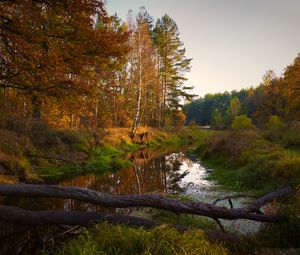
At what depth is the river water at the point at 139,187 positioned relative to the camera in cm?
700

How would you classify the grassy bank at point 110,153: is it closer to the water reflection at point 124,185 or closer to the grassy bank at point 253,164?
the water reflection at point 124,185

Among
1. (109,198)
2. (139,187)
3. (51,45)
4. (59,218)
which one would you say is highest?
(51,45)

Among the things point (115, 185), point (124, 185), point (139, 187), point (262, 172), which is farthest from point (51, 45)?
point (262, 172)

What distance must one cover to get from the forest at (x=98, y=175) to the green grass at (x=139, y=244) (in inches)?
0.7

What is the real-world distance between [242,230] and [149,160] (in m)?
17.2

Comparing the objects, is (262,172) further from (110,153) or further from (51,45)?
(110,153)

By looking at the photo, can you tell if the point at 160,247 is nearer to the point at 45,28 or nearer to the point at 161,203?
the point at 161,203

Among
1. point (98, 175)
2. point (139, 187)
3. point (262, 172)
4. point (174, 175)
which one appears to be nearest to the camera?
point (262, 172)

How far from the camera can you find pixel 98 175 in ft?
59.2

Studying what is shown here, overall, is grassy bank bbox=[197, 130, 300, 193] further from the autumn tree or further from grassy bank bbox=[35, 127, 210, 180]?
the autumn tree

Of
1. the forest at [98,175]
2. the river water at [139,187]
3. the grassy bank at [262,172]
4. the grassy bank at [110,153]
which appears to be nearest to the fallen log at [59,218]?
the forest at [98,175]

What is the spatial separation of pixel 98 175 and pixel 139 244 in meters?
13.4

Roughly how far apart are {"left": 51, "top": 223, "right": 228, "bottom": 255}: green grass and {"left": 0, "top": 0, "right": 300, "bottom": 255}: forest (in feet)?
0.06

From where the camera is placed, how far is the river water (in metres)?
7.00
